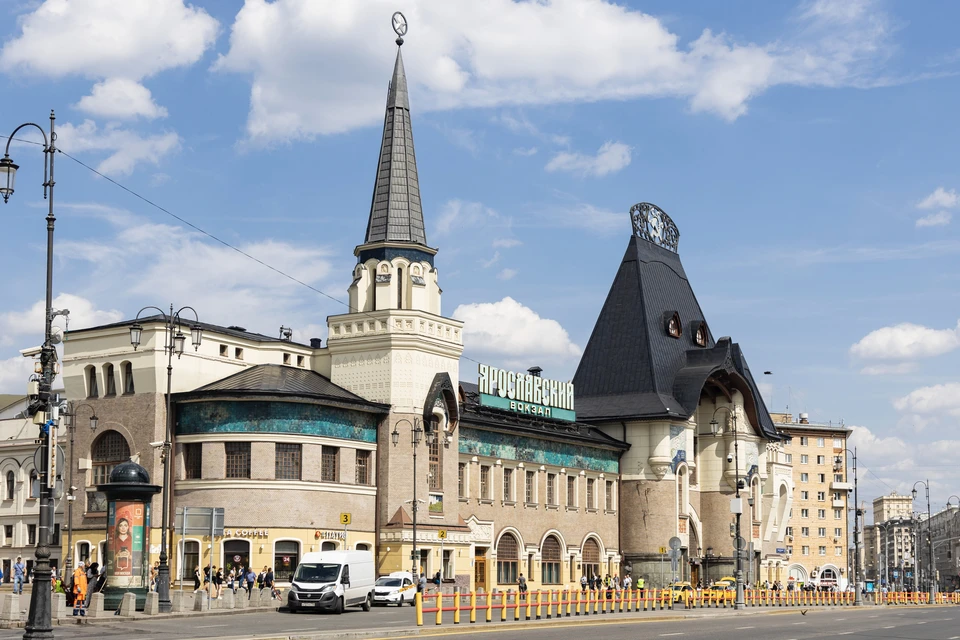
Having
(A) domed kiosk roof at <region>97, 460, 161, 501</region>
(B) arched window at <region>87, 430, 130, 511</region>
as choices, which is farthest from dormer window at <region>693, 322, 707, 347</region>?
(A) domed kiosk roof at <region>97, 460, 161, 501</region>

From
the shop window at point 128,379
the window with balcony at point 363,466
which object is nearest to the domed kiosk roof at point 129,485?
the shop window at point 128,379

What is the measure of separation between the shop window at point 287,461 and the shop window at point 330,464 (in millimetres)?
1446

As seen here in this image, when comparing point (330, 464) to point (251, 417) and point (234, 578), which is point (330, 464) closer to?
point (251, 417)

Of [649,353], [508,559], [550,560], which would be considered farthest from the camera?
[649,353]

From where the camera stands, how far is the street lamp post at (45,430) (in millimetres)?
25062

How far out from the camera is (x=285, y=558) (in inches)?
2231

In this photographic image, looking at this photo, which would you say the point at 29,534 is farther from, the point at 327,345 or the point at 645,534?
the point at 645,534

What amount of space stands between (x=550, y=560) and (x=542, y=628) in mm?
39830

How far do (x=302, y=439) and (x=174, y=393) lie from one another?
20.1ft

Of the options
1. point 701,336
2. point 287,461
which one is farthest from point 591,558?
point 287,461

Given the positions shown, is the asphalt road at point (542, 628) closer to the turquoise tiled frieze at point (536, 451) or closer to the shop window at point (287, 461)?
the shop window at point (287, 461)

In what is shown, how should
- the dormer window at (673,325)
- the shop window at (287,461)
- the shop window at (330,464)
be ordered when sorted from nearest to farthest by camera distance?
the shop window at (287,461), the shop window at (330,464), the dormer window at (673,325)

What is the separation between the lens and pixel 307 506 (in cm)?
5750

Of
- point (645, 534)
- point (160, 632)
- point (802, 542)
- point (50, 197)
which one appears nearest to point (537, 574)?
point (645, 534)
